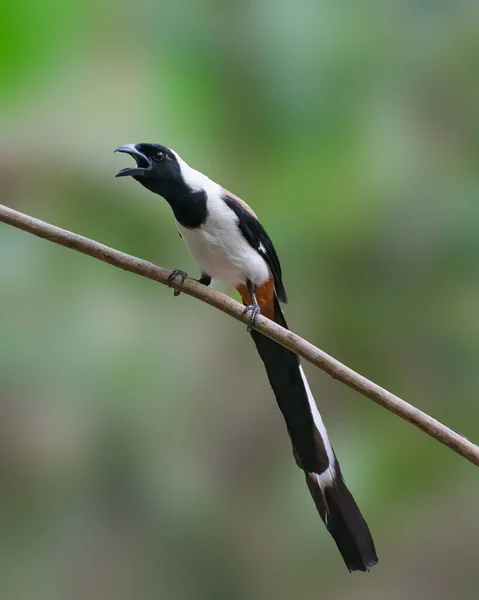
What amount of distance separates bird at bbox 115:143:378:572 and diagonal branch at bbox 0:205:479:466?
0.53 feet

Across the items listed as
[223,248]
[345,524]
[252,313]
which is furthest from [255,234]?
[345,524]

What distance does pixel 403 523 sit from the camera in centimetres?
177

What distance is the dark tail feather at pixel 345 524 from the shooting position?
54.6 inches

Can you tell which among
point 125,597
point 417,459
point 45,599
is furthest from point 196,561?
point 417,459

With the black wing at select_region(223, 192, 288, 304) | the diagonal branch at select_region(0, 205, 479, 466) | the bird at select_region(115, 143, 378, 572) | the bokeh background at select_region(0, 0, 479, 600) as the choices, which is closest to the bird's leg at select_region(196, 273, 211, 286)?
the bird at select_region(115, 143, 378, 572)

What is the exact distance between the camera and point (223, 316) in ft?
6.23

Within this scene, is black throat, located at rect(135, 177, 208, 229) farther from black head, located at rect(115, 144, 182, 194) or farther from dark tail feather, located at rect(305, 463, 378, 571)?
dark tail feather, located at rect(305, 463, 378, 571)

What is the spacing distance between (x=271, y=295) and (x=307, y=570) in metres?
0.78

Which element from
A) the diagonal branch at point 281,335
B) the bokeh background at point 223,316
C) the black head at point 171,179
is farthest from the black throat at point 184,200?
the bokeh background at point 223,316

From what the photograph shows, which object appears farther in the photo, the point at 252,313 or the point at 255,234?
the point at 255,234

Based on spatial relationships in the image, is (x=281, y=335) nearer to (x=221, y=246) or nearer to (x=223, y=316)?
(x=221, y=246)

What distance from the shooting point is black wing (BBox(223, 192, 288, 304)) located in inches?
53.7

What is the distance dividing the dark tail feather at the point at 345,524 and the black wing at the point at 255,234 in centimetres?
42

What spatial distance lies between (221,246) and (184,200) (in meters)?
0.12
